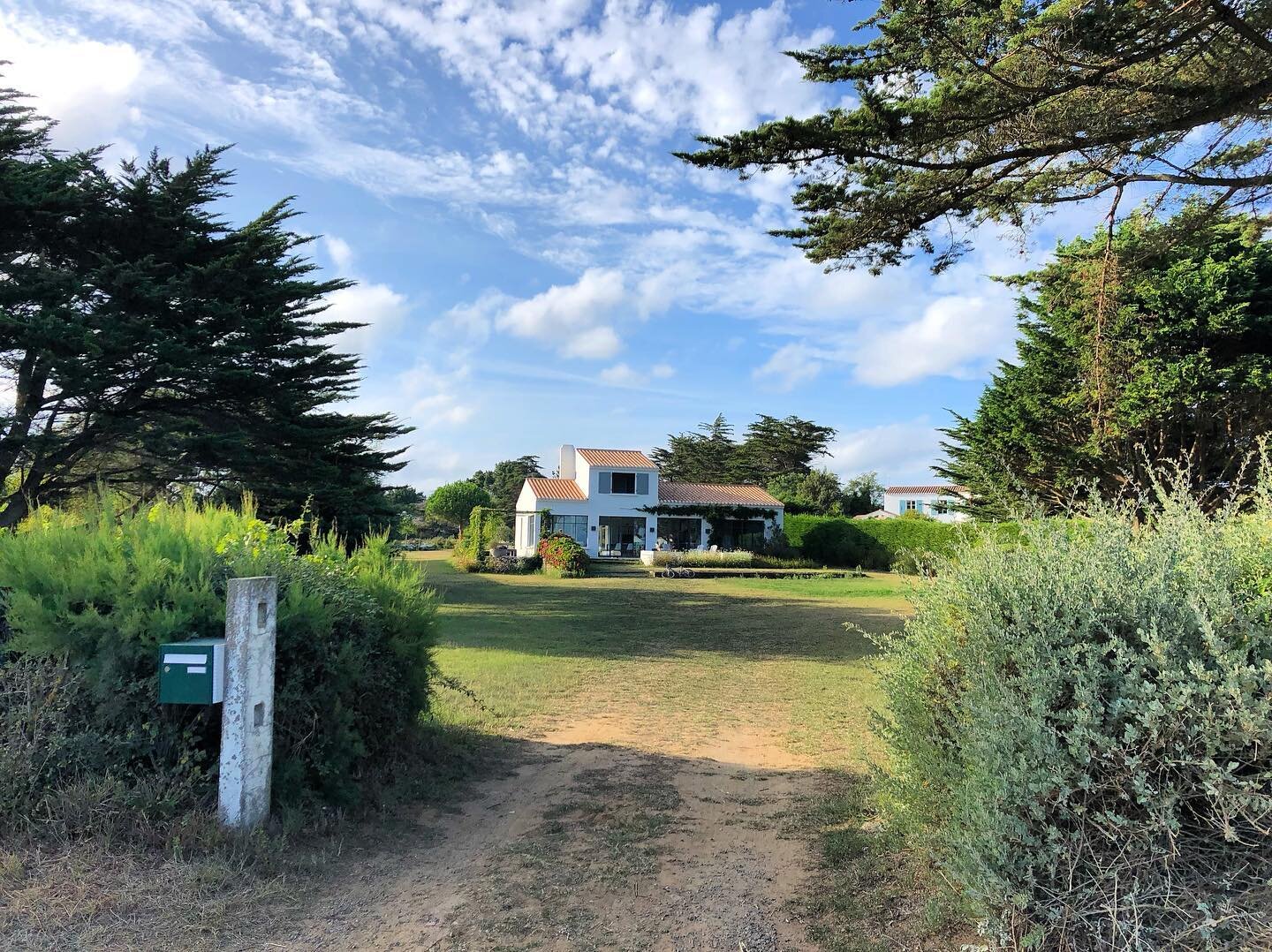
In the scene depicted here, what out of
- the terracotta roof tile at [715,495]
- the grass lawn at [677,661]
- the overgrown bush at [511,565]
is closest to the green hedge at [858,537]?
the terracotta roof tile at [715,495]

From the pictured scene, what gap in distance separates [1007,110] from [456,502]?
170ft

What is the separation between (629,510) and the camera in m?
41.8

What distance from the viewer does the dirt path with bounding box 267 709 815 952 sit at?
304 centimetres

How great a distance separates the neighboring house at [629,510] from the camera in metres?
41.3

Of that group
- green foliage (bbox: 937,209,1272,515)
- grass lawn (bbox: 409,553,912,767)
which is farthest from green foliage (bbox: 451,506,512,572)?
green foliage (bbox: 937,209,1272,515)

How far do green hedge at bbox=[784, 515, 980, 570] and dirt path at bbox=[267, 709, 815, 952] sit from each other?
104 ft

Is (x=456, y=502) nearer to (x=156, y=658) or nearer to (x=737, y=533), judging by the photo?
(x=737, y=533)

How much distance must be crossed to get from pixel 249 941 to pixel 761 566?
34.7m

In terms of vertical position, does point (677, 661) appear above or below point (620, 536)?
below

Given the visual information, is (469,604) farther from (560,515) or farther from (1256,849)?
(560,515)

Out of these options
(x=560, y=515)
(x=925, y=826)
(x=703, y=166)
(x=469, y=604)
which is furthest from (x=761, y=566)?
(x=925, y=826)

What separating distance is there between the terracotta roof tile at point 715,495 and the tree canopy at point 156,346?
2677 centimetres

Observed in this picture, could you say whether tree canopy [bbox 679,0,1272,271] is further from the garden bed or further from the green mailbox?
the garden bed

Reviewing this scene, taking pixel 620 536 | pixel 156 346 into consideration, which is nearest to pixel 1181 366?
pixel 156 346
